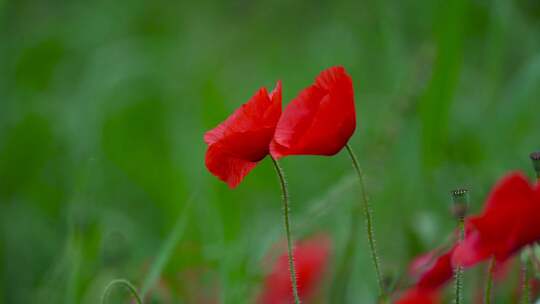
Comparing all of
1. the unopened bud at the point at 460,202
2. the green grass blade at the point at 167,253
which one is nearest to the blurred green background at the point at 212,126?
the green grass blade at the point at 167,253

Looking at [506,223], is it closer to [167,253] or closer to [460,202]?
[460,202]

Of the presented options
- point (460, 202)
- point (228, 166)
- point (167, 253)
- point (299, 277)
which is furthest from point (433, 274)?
point (299, 277)

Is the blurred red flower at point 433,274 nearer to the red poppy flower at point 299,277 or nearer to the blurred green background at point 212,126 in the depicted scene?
the blurred green background at point 212,126

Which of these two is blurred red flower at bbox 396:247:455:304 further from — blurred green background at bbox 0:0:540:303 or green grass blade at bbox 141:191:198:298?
green grass blade at bbox 141:191:198:298

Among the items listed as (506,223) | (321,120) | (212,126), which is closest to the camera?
(506,223)


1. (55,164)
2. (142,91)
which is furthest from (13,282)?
(142,91)

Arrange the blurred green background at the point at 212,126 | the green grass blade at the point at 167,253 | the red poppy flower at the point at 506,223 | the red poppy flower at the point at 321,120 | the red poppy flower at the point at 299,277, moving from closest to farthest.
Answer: the red poppy flower at the point at 506,223 → the red poppy flower at the point at 321,120 → the green grass blade at the point at 167,253 → the red poppy flower at the point at 299,277 → the blurred green background at the point at 212,126

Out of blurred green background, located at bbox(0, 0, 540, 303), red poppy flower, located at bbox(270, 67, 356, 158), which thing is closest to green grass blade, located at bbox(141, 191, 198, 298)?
blurred green background, located at bbox(0, 0, 540, 303)
